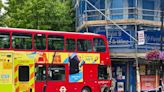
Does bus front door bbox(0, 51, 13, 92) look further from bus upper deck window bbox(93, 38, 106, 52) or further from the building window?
the building window

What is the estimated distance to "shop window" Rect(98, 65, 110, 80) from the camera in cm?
2973

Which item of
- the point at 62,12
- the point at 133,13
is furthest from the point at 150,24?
the point at 62,12

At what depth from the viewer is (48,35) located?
27.0m

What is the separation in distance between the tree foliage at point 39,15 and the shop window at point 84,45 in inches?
309

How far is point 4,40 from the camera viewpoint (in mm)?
24922

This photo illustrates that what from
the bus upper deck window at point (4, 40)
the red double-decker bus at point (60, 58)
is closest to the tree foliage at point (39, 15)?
the red double-decker bus at point (60, 58)

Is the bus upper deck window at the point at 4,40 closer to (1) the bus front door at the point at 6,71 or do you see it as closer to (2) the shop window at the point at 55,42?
(2) the shop window at the point at 55,42

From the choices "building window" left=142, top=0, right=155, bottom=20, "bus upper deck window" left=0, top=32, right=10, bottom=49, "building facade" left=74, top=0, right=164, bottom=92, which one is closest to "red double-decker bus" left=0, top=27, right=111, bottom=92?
"bus upper deck window" left=0, top=32, right=10, bottom=49

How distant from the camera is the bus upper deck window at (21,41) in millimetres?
25391

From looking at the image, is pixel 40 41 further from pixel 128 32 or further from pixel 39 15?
pixel 39 15

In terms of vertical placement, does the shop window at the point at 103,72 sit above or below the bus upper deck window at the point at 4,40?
below

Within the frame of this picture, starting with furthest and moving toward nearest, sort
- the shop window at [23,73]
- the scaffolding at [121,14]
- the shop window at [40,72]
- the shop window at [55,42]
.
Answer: the scaffolding at [121,14], the shop window at [55,42], the shop window at [40,72], the shop window at [23,73]

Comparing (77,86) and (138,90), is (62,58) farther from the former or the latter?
(138,90)

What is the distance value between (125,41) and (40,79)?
30.0ft
